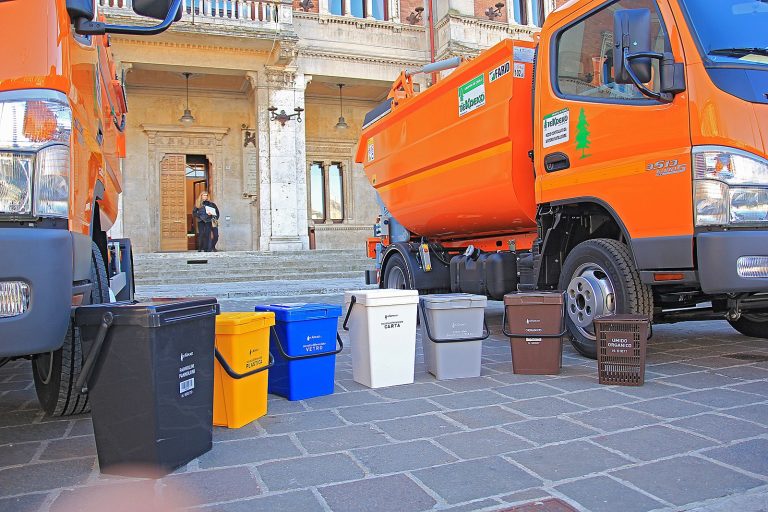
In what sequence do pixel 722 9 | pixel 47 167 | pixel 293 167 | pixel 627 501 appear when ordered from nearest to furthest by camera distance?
pixel 627 501
pixel 47 167
pixel 722 9
pixel 293 167

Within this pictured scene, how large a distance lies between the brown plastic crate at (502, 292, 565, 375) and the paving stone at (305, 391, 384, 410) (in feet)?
3.76

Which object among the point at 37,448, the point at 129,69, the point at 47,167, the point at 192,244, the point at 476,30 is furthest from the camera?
the point at 192,244

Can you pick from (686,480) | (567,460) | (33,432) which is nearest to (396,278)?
(33,432)

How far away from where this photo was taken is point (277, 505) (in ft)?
7.20

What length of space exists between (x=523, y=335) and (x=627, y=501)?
7.04 ft

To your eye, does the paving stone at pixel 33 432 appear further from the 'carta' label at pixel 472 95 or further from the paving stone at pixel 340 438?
the 'carta' label at pixel 472 95

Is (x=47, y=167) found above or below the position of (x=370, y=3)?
below

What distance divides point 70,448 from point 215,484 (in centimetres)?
94

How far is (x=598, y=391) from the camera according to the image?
3764 mm

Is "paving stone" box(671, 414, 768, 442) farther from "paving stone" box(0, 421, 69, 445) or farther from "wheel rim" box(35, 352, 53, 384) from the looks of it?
"wheel rim" box(35, 352, 53, 384)

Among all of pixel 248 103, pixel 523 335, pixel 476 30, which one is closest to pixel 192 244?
pixel 248 103

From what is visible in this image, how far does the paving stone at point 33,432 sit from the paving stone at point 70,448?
0.43 ft

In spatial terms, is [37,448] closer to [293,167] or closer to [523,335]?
[523,335]

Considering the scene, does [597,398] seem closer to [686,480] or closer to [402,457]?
[686,480]
